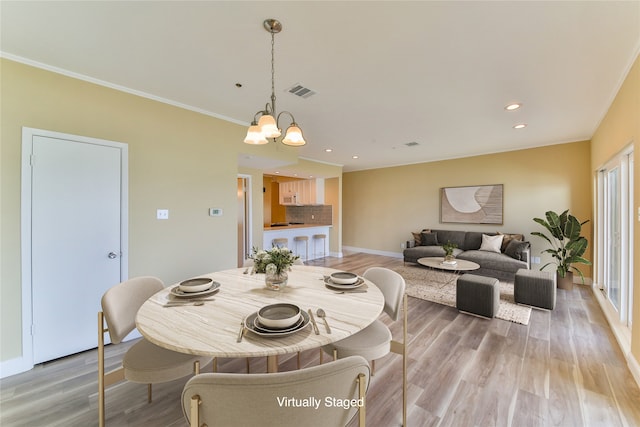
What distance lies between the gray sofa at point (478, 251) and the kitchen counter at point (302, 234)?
232 centimetres

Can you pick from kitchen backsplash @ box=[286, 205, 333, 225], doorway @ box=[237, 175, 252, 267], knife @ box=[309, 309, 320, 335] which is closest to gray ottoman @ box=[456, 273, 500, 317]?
knife @ box=[309, 309, 320, 335]

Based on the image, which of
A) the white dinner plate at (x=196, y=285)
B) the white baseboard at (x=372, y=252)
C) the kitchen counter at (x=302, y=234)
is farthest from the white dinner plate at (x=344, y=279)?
the white baseboard at (x=372, y=252)

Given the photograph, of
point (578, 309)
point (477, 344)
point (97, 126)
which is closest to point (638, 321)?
point (477, 344)

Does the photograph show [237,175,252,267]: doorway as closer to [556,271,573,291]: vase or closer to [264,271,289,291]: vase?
[264,271,289,291]: vase

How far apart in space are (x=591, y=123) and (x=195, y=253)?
5.81 metres

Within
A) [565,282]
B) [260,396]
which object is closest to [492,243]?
[565,282]

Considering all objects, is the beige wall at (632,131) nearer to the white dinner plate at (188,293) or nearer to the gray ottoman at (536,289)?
the gray ottoman at (536,289)

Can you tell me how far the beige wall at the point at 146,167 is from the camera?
2.05 meters

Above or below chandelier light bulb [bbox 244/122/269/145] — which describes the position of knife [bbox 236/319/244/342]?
below

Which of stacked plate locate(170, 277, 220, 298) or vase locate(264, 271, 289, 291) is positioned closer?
stacked plate locate(170, 277, 220, 298)

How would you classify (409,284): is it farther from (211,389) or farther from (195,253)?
(211,389)

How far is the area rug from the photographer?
317cm

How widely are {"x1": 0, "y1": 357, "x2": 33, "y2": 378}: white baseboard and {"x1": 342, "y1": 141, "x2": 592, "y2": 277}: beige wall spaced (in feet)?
22.2

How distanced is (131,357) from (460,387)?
230 cm
